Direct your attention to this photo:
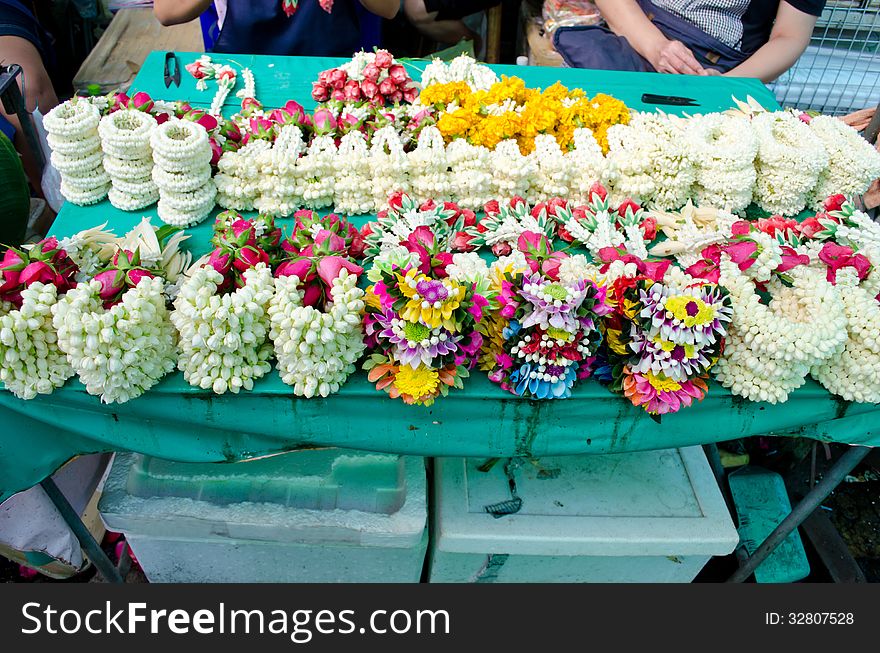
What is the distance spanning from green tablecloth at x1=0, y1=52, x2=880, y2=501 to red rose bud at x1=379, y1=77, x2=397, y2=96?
0.91 meters

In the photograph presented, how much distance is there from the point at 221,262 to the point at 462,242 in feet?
1.71

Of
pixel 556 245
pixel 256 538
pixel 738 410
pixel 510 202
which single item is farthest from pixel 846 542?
pixel 256 538

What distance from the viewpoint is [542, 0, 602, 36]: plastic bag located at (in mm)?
2902

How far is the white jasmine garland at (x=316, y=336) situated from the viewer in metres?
1.05

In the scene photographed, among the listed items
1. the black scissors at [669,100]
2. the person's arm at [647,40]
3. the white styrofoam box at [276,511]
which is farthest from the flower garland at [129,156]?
the person's arm at [647,40]

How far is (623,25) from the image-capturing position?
2.55m

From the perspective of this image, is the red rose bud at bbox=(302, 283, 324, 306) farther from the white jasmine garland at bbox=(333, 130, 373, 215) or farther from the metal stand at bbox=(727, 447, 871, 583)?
the metal stand at bbox=(727, 447, 871, 583)

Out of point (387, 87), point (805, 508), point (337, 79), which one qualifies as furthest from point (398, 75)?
point (805, 508)

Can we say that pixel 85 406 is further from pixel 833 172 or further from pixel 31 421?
pixel 833 172

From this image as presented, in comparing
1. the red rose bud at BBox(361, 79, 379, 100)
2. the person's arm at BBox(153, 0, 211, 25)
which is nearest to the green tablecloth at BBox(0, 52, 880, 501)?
the red rose bud at BBox(361, 79, 379, 100)

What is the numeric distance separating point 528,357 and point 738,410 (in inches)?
19.2

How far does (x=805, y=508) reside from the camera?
148cm

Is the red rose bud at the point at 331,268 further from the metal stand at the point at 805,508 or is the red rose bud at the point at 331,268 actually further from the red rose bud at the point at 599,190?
the metal stand at the point at 805,508

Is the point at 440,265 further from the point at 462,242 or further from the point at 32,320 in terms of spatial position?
the point at 32,320
